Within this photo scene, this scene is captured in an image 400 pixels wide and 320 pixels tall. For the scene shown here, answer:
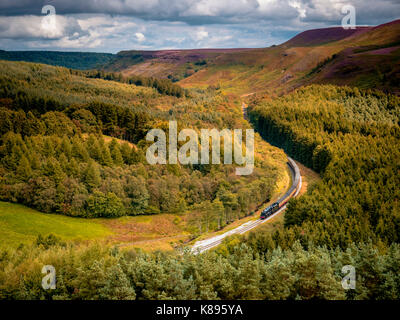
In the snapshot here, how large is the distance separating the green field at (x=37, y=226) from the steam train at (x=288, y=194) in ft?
118

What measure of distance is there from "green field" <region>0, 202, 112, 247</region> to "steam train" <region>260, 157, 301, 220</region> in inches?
1412

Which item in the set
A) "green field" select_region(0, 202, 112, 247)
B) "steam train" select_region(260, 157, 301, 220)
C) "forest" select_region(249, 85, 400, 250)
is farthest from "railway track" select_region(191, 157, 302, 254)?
"green field" select_region(0, 202, 112, 247)

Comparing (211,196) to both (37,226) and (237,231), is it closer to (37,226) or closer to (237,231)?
(237,231)

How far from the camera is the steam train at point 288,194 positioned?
3077 inches

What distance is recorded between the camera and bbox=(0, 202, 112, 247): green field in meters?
57.0

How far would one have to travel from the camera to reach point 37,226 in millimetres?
62438

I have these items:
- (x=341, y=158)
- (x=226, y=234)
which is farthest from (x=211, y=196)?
(x=341, y=158)

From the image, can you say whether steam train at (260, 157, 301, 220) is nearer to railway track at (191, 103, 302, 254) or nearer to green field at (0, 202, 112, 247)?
railway track at (191, 103, 302, 254)

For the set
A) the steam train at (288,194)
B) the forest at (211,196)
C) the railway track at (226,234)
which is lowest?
the railway track at (226,234)

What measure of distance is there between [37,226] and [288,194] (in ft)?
203

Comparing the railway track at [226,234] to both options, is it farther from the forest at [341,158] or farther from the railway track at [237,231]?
the forest at [341,158]

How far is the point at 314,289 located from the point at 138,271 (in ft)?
55.8

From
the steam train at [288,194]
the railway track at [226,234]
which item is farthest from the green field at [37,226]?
the steam train at [288,194]
